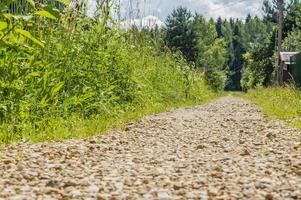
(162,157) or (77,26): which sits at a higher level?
(77,26)

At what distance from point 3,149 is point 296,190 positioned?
303cm

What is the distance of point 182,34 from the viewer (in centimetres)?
5969

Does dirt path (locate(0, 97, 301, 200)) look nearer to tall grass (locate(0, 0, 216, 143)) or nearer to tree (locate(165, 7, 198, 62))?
tall grass (locate(0, 0, 216, 143))

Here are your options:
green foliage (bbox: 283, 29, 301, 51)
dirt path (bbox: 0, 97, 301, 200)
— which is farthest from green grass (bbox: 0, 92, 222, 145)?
green foliage (bbox: 283, 29, 301, 51)

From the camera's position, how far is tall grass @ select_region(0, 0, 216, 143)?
19.5ft

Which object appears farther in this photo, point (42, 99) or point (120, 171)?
point (42, 99)

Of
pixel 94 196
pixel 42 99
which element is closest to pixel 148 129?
pixel 42 99

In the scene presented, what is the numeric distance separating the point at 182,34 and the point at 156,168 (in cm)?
5625

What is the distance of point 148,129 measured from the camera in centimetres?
764

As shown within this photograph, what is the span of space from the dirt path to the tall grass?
0.67m

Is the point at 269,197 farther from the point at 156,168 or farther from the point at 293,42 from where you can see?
A: the point at 293,42

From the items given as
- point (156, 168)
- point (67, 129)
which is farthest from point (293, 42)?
point (156, 168)

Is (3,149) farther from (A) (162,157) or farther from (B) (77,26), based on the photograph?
(B) (77,26)

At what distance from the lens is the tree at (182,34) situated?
194 feet
